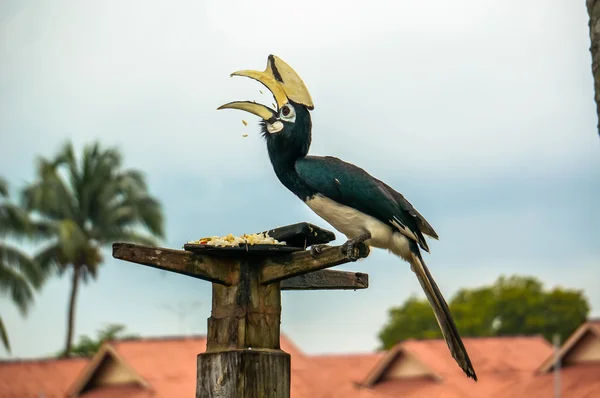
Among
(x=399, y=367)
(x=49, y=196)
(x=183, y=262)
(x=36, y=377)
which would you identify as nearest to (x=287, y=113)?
(x=183, y=262)

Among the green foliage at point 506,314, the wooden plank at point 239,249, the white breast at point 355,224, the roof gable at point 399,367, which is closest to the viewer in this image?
the wooden plank at point 239,249

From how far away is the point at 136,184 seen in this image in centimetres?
3400

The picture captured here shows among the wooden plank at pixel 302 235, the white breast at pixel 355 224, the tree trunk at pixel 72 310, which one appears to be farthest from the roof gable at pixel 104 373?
the wooden plank at pixel 302 235

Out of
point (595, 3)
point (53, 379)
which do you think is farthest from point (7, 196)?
point (595, 3)

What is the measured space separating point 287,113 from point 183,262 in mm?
1056

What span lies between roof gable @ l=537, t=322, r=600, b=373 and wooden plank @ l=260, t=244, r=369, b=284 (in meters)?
18.3

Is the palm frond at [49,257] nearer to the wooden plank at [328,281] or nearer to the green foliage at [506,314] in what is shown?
the green foliage at [506,314]

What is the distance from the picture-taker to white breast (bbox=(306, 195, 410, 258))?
5309 millimetres

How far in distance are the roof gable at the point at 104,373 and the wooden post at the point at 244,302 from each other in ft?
56.8

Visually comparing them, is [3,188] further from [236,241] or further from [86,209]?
[236,241]

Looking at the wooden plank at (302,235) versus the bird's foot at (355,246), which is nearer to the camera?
the bird's foot at (355,246)

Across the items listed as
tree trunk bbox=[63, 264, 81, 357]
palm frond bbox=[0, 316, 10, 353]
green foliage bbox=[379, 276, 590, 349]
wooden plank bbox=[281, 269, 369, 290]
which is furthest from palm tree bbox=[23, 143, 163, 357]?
wooden plank bbox=[281, 269, 369, 290]

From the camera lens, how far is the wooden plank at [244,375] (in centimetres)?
441

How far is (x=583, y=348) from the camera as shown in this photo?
2264 cm
